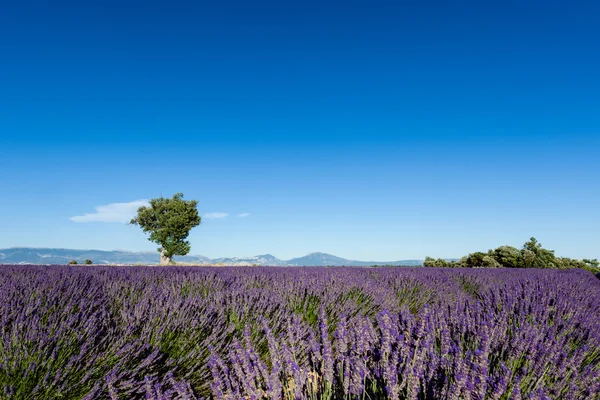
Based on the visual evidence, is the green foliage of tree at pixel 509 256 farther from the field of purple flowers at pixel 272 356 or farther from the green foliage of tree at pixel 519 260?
the field of purple flowers at pixel 272 356

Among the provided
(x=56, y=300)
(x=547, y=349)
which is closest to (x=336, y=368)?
(x=547, y=349)

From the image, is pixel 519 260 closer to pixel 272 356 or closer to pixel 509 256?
pixel 509 256

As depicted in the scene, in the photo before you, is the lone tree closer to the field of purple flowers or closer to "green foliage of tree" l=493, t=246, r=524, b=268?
"green foliage of tree" l=493, t=246, r=524, b=268

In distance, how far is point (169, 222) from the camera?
29578mm

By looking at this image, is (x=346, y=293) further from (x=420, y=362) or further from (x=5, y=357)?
(x=5, y=357)

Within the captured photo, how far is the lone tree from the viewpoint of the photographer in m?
A: 29.8

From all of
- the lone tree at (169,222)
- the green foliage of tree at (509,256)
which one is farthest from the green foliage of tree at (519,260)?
the lone tree at (169,222)

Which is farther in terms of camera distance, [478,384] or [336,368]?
[336,368]

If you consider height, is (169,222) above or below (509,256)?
above

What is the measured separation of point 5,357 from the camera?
1613 millimetres

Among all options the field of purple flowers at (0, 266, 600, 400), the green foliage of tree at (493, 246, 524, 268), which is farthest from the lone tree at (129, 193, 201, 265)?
the field of purple flowers at (0, 266, 600, 400)

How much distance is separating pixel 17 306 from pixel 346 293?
2.84m

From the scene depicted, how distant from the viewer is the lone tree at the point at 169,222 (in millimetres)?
29828

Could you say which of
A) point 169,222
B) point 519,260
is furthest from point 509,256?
point 169,222
